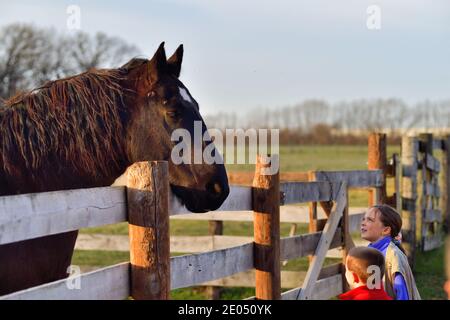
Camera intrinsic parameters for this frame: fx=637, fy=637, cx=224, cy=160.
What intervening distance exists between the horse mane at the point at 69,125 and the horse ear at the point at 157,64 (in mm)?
227

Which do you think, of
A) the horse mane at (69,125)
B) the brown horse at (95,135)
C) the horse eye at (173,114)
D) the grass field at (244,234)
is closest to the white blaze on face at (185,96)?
the brown horse at (95,135)

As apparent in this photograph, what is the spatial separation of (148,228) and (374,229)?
1.38m

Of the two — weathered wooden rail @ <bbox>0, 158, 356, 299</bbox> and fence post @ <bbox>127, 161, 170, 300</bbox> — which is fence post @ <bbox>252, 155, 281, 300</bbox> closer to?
weathered wooden rail @ <bbox>0, 158, 356, 299</bbox>

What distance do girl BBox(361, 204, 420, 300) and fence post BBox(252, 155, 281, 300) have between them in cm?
121

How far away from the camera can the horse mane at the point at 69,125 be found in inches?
152

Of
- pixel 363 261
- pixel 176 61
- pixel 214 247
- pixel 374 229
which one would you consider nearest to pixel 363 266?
pixel 363 261

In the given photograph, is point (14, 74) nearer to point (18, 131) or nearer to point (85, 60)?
point (85, 60)

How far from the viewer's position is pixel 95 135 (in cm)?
411

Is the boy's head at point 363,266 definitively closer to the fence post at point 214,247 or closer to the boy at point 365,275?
the boy at point 365,275

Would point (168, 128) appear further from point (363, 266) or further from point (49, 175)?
point (363, 266)

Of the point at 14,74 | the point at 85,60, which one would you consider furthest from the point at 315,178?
the point at 85,60

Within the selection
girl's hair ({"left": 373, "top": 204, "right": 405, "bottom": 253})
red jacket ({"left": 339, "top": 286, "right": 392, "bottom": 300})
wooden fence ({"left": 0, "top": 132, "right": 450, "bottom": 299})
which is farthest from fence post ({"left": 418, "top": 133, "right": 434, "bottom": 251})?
red jacket ({"left": 339, "top": 286, "right": 392, "bottom": 300})

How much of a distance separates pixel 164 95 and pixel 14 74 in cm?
1822

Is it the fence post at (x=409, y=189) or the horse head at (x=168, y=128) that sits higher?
the horse head at (x=168, y=128)
